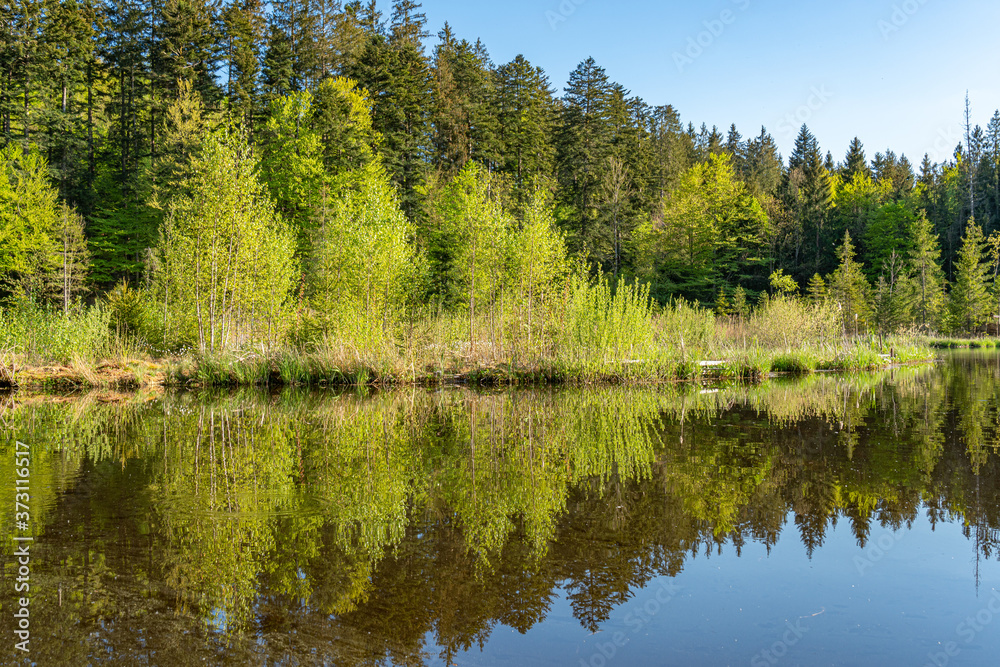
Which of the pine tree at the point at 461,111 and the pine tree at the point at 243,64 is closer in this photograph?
the pine tree at the point at 243,64

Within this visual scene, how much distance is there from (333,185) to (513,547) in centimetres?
3621

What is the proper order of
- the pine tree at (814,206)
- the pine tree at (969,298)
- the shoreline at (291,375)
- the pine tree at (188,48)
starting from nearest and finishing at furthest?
the shoreline at (291,375), the pine tree at (188,48), the pine tree at (969,298), the pine tree at (814,206)

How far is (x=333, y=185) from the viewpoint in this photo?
125ft

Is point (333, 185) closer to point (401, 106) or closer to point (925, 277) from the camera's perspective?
point (401, 106)

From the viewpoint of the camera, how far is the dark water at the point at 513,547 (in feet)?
12.1

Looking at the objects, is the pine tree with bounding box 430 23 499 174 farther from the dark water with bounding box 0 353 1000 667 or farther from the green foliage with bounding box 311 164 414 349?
the dark water with bounding box 0 353 1000 667

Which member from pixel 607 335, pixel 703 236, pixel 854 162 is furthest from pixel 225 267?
pixel 854 162

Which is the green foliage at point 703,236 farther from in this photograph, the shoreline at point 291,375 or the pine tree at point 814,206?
the shoreline at point 291,375

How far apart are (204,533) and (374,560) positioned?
1676mm

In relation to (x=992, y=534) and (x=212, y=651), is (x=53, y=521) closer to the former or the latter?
(x=212, y=651)

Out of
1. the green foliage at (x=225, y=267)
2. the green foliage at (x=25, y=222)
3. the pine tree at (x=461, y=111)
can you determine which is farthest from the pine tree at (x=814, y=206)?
the green foliage at (x=25, y=222)

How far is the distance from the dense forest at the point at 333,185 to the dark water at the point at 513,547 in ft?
36.6

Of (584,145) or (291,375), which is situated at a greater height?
(584,145)

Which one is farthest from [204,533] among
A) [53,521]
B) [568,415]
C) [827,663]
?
[568,415]
